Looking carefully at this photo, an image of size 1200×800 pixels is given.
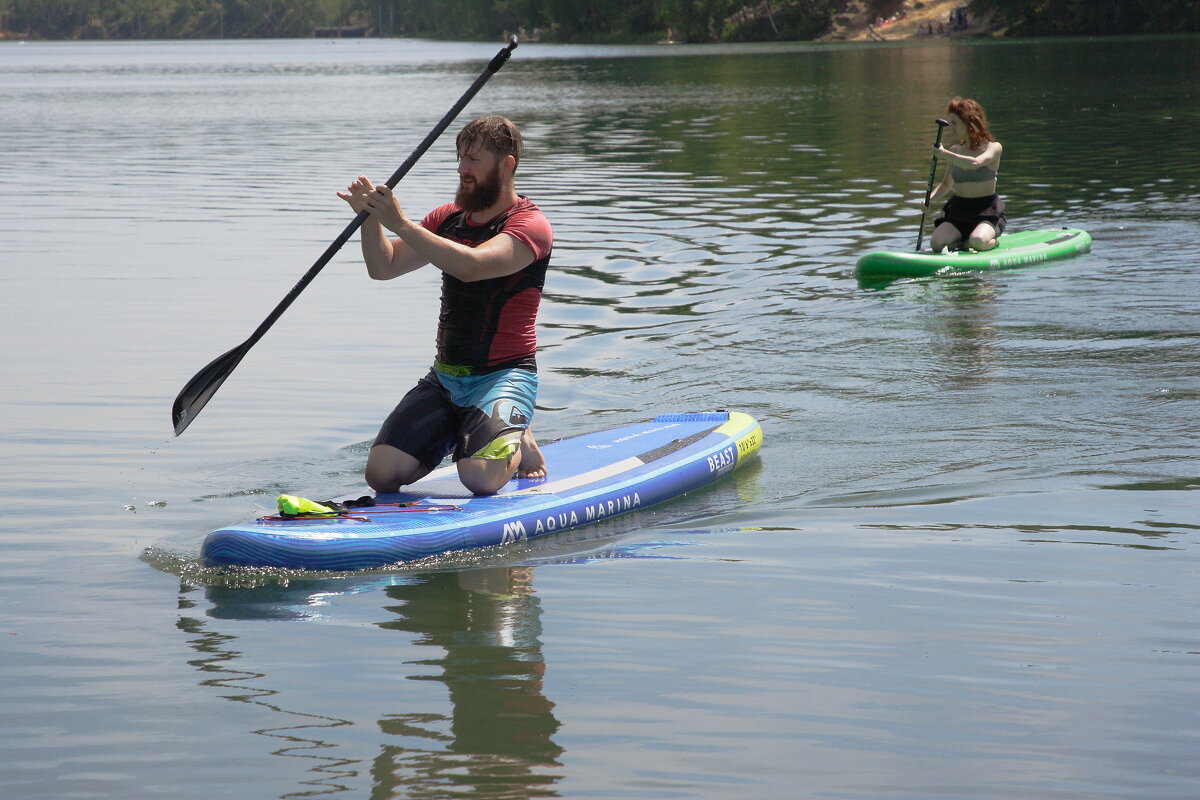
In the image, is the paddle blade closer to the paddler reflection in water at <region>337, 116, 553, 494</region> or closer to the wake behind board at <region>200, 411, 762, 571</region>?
the paddler reflection in water at <region>337, 116, 553, 494</region>

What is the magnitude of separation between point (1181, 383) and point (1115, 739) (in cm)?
500

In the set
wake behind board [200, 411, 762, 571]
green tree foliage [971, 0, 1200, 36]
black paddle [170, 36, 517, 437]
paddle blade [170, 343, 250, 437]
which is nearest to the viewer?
wake behind board [200, 411, 762, 571]

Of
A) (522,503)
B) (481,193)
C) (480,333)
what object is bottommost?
(522,503)

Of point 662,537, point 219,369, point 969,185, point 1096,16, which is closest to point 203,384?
point 219,369

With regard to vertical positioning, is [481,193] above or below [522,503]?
above

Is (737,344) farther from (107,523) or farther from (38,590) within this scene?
(38,590)

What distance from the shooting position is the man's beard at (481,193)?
6051mm

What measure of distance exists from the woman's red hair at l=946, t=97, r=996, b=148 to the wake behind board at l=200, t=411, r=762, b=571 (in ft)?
20.3

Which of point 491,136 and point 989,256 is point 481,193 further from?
point 989,256

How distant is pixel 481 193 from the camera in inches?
240

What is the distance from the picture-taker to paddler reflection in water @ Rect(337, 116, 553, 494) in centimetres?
600

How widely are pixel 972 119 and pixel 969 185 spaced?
2.32ft

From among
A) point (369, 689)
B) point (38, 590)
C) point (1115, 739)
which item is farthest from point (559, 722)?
point (38, 590)

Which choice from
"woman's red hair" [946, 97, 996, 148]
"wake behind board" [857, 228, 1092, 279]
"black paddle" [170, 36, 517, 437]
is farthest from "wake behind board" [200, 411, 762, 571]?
"woman's red hair" [946, 97, 996, 148]
